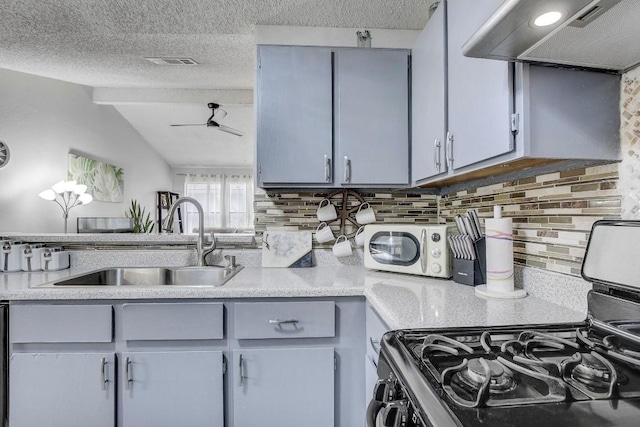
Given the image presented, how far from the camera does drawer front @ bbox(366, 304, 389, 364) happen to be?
127 centimetres

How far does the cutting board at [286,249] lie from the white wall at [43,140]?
7.20ft

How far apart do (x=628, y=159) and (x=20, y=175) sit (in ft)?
12.5

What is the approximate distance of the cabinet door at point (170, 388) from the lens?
1.43 m

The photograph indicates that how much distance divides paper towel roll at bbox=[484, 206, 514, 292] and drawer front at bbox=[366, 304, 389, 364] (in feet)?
1.39

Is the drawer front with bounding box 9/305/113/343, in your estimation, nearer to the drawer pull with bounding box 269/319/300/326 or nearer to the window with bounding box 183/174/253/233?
the drawer pull with bounding box 269/319/300/326

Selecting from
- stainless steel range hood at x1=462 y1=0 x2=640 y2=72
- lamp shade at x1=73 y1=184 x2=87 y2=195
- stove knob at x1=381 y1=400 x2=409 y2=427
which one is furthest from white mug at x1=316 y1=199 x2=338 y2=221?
lamp shade at x1=73 y1=184 x2=87 y2=195

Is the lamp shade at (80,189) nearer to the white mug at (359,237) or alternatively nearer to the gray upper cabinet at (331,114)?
the gray upper cabinet at (331,114)

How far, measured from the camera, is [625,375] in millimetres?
689

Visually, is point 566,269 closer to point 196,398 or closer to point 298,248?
point 298,248

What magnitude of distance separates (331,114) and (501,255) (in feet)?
3.40

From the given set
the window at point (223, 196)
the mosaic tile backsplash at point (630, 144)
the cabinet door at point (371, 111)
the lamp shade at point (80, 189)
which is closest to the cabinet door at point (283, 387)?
the cabinet door at point (371, 111)

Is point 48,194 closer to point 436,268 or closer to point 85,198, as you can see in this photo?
point 85,198

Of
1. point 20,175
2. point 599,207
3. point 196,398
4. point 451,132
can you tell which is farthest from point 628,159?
point 20,175

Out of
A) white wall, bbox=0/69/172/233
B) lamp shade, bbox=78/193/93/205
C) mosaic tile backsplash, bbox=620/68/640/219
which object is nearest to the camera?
mosaic tile backsplash, bbox=620/68/640/219
